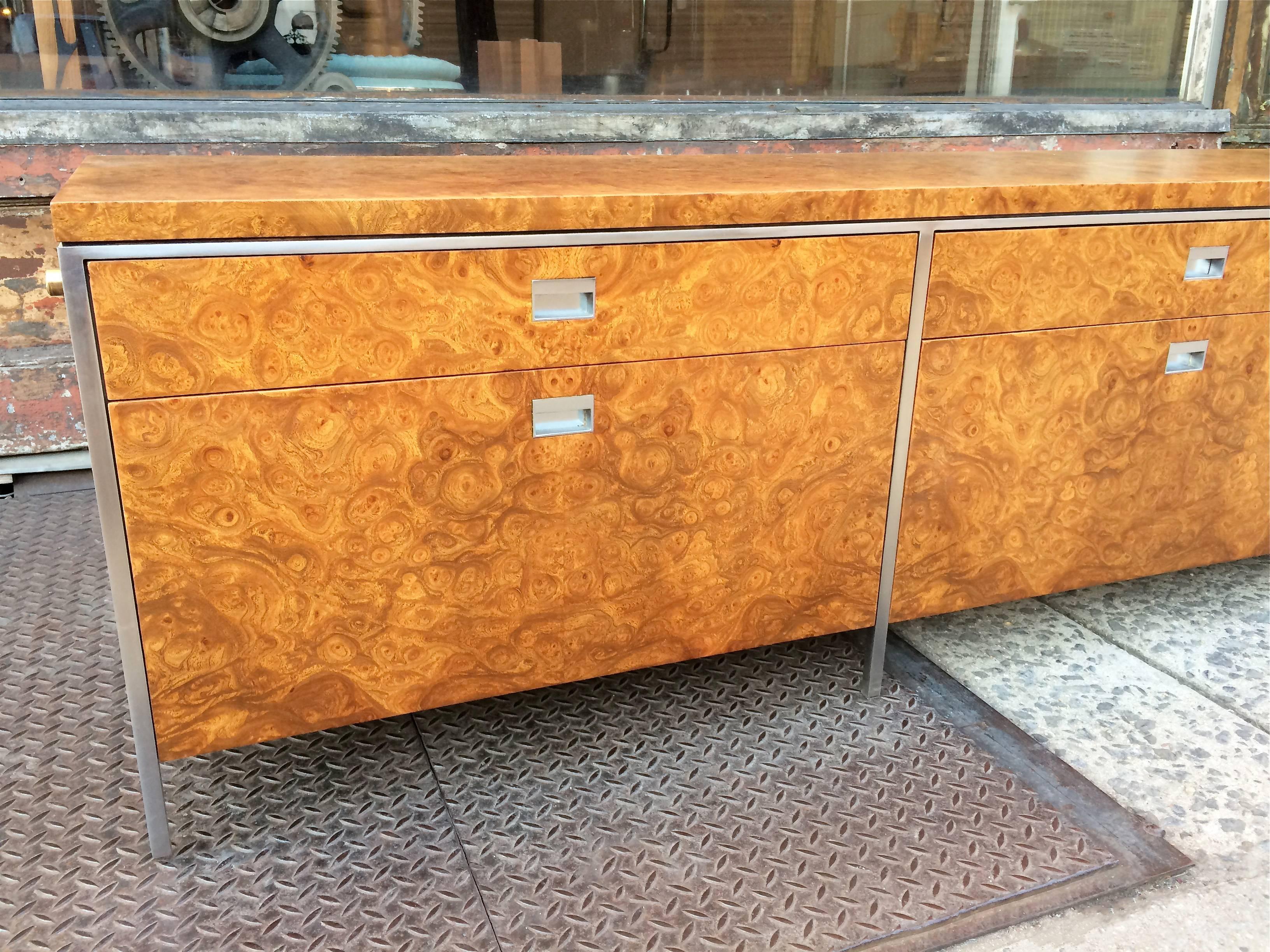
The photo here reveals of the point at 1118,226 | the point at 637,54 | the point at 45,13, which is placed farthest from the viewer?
the point at 637,54

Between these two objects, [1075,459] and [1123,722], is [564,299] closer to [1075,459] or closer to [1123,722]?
[1075,459]

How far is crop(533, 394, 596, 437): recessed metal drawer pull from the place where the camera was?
1516 mm

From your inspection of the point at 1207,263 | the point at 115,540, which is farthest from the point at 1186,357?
the point at 115,540

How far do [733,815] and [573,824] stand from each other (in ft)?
0.85

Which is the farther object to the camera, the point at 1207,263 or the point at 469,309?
the point at 1207,263

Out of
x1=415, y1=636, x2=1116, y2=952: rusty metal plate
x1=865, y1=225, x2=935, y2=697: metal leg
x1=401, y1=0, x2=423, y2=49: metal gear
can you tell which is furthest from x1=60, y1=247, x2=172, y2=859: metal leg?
x1=401, y1=0, x2=423, y2=49: metal gear

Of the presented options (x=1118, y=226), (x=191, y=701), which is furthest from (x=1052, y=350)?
(x=191, y=701)

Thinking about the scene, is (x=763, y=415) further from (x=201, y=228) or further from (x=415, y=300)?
(x=201, y=228)

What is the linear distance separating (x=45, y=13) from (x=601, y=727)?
7.08 feet

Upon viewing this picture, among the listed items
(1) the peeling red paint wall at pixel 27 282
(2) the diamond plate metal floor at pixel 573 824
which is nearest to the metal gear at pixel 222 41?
(1) the peeling red paint wall at pixel 27 282

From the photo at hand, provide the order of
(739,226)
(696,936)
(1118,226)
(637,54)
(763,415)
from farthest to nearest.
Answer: (637,54), (1118,226), (763,415), (739,226), (696,936)

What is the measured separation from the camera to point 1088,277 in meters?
1.82

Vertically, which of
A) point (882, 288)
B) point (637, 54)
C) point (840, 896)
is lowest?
point (840, 896)

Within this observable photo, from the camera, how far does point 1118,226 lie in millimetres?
1818
